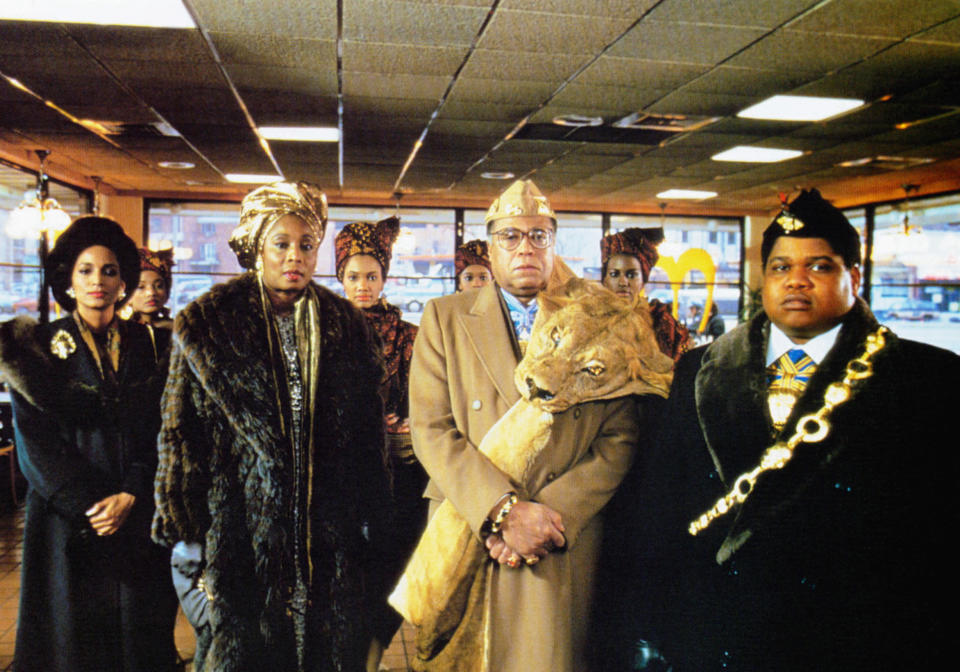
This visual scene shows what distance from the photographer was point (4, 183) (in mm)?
7777

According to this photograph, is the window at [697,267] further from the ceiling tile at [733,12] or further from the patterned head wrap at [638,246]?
the ceiling tile at [733,12]

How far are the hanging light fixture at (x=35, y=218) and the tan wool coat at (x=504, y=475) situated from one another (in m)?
7.28

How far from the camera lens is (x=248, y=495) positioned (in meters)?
1.80

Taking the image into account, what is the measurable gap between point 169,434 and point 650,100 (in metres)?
4.69

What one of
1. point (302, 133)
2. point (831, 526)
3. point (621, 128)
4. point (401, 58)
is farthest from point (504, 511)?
point (302, 133)

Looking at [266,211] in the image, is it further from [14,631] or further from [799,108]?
[799,108]

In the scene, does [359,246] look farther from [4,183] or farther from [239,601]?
[4,183]

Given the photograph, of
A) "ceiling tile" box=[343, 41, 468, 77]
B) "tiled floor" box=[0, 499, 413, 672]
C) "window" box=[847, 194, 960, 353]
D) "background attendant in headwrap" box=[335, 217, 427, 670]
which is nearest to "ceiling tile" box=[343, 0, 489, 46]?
"ceiling tile" box=[343, 41, 468, 77]

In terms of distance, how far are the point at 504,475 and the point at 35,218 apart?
25.1 ft

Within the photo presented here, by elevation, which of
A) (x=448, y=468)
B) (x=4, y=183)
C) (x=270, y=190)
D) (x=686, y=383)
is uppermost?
(x=4, y=183)

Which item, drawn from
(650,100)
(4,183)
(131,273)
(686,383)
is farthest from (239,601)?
(4,183)

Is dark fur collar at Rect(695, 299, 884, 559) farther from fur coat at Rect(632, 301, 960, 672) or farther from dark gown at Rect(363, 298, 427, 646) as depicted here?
dark gown at Rect(363, 298, 427, 646)

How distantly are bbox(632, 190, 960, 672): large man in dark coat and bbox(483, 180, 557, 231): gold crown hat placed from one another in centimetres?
67

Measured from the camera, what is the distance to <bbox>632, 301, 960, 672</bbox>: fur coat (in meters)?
1.39
